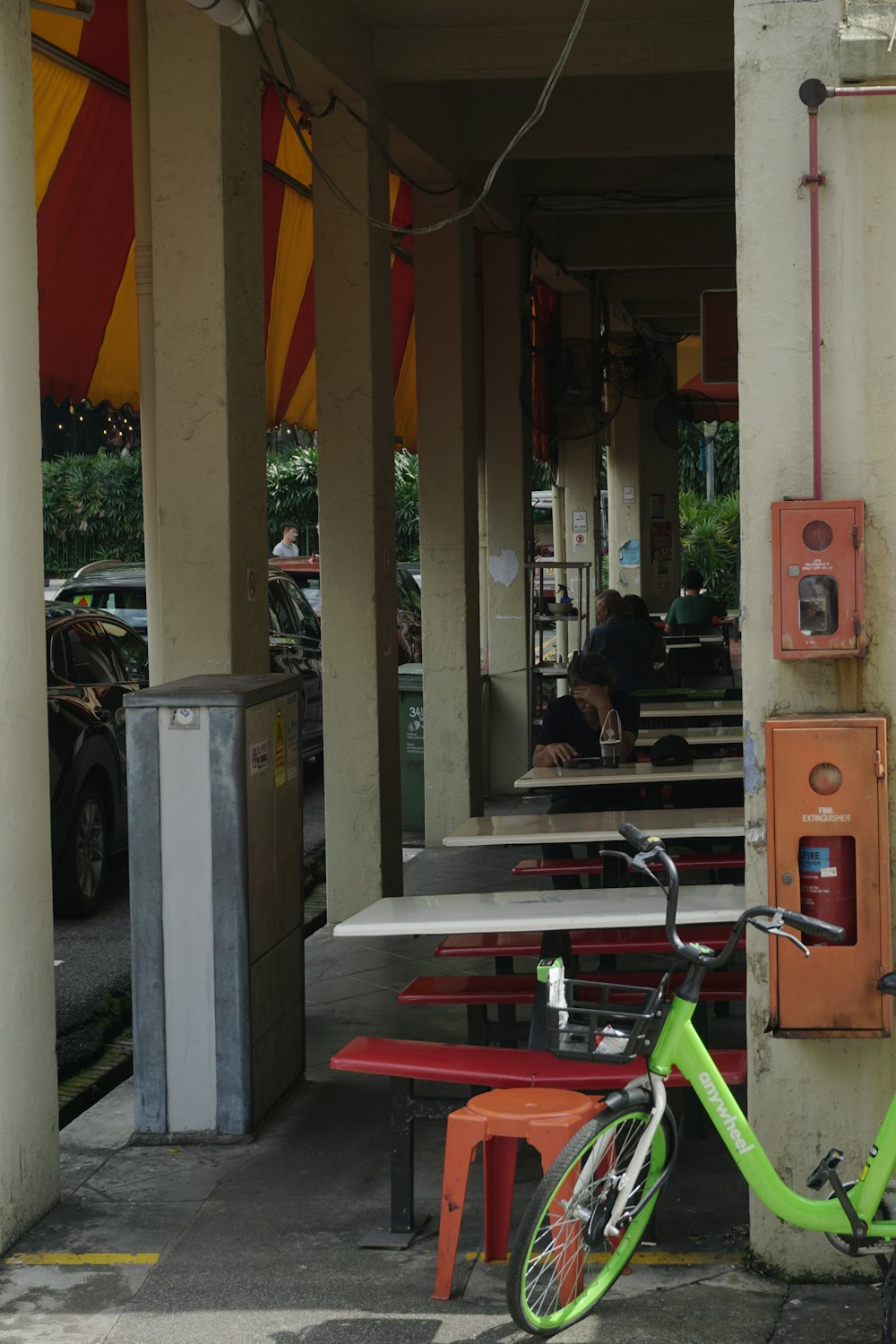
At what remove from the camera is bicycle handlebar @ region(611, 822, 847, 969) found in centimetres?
356

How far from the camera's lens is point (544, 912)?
188 inches

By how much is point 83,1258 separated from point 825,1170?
204 centimetres

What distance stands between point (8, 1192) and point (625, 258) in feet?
43.4

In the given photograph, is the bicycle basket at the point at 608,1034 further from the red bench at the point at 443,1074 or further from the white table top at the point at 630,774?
the white table top at the point at 630,774

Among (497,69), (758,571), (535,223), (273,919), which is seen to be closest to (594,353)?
(535,223)

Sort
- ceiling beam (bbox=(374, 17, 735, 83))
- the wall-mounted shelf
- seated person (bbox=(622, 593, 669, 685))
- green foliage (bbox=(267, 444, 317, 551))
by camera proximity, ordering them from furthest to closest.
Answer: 1. green foliage (bbox=(267, 444, 317, 551))
2. the wall-mounted shelf
3. seated person (bbox=(622, 593, 669, 685))
4. ceiling beam (bbox=(374, 17, 735, 83))

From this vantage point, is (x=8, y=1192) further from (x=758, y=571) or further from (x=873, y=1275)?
(x=758, y=571)

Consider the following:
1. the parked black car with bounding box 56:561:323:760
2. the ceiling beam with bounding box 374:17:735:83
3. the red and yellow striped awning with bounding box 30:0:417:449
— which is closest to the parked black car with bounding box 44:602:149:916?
the red and yellow striped awning with bounding box 30:0:417:449

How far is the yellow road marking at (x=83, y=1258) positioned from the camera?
175 inches

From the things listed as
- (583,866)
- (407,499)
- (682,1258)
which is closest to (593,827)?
(583,866)

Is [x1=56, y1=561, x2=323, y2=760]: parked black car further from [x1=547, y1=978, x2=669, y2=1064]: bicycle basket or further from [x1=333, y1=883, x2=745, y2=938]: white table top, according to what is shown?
[x1=547, y1=978, x2=669, y2=1064]: bicycle basket

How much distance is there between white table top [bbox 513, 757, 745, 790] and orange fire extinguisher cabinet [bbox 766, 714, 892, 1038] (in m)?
2.94

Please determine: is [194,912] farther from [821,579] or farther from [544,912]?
[821,579]

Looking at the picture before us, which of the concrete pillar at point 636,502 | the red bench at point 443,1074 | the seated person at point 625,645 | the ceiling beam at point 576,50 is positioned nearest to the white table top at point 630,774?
the red bench at point 443,1074
